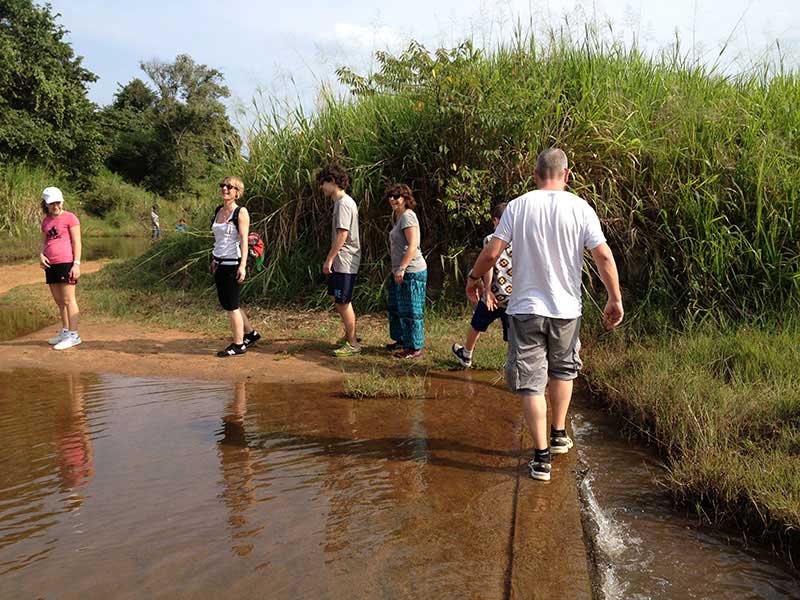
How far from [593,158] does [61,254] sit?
5.92 meters

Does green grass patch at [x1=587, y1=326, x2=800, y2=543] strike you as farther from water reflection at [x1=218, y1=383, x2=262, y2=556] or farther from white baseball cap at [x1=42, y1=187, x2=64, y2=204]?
white baseball cap at [x1=42, y1=187, x2=64, y2=204]

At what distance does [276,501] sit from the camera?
3.27 m

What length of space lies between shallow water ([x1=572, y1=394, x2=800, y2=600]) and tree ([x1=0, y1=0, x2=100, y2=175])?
28.1 m

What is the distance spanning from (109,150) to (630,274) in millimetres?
32065

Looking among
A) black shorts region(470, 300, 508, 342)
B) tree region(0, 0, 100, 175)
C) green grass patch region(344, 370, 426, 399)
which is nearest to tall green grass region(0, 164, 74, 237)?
tree region(0, 0, 100, 175)

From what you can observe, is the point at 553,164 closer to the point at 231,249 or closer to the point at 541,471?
the point at 541,471

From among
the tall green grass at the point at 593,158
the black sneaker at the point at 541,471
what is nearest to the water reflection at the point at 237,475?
the black sneaker at the point at 541,471

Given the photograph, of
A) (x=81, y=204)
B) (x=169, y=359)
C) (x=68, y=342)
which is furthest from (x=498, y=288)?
(x=81, y=204)

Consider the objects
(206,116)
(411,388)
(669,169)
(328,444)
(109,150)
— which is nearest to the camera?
(328,444)

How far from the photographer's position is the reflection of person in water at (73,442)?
3.56m

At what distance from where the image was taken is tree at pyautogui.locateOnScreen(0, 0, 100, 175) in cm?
2575

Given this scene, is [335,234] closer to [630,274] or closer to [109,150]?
[630,274]

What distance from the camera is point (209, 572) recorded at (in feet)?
8.54

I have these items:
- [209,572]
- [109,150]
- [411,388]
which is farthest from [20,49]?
[209,572]
